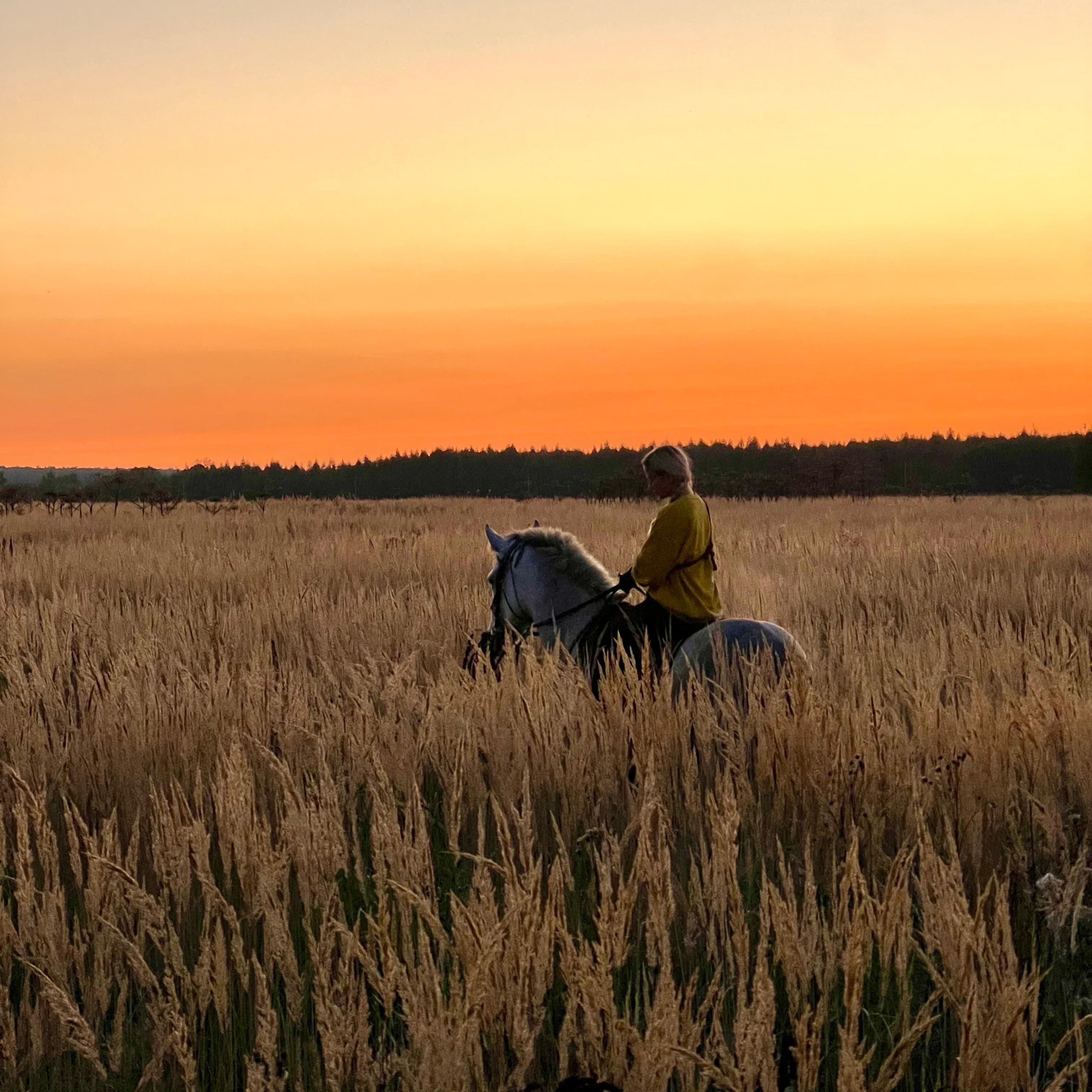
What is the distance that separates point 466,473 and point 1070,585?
300ft

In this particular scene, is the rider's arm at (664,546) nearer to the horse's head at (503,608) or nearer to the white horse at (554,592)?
the white horse at (554,592)

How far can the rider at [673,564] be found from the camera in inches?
234

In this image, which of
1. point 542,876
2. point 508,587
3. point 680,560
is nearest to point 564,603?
point 508,587

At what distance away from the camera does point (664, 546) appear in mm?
5934

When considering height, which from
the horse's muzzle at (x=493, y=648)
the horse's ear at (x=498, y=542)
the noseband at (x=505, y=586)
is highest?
the horse's ear at (x=498, y=542)

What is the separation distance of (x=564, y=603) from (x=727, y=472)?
271 ft

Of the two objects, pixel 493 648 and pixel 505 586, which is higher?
pixel 505 586

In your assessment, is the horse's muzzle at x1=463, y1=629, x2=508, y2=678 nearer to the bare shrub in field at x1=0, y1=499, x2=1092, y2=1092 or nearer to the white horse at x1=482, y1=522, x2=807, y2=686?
the white horse at x1=482, y1=522, x2=807, y2=686

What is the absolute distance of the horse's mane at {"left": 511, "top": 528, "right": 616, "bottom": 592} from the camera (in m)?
6.14

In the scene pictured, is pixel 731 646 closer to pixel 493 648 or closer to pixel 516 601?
pixel 516 601

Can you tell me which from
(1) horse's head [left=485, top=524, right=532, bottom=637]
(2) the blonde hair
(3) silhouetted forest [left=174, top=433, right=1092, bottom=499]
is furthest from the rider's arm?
(3) silhouetted forest [left=174, top=433, right=1092, bottom=499]

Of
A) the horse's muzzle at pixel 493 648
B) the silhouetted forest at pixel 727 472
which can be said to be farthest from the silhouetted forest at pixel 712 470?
the horse's muzzle at pixel 493 648

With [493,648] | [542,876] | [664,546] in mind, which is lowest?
[542,876]

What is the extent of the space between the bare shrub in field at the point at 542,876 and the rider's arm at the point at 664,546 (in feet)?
2.52
